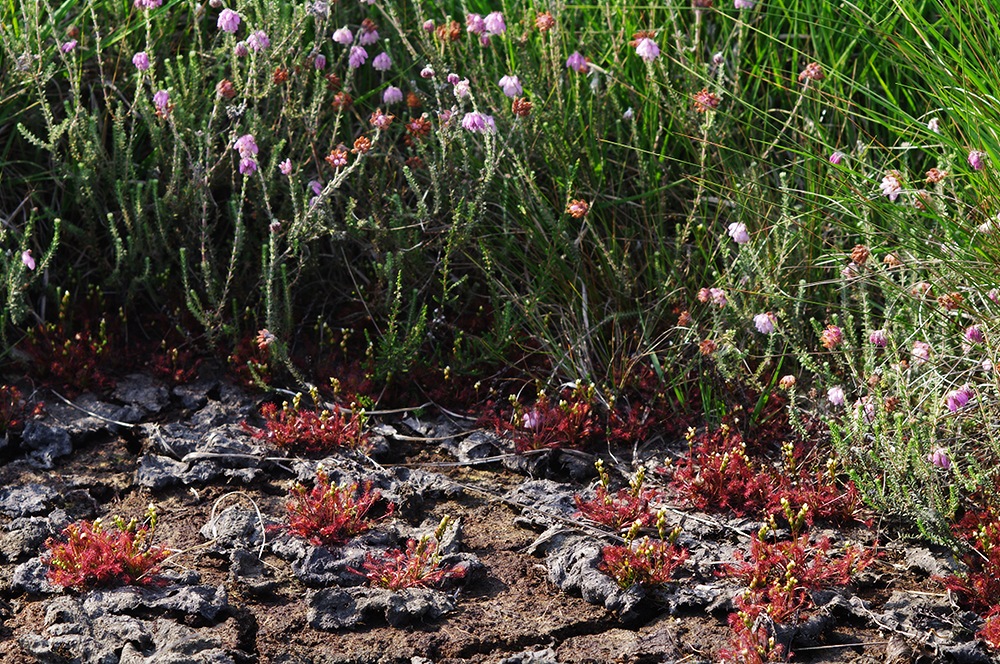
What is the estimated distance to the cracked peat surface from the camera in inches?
114

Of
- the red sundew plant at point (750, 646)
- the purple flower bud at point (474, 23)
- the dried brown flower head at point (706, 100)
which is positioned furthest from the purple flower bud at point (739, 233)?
the red sundew plant at point (750, 646)

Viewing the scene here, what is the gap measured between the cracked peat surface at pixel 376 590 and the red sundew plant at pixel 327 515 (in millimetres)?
47

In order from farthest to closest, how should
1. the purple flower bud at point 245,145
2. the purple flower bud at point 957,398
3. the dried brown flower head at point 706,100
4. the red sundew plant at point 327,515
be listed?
the purple flower bud at point 245,145 → the dried brown flower head at point 706,100 → the red sundew plant at point 327,515 → the purple flower bud at point 957,398

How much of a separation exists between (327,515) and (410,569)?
354mm

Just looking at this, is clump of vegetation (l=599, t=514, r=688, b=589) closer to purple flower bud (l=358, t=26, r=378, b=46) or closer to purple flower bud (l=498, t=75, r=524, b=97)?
purple flower bud (l=498, t=75, r=524, b=97)

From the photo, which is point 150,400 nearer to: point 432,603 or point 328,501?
point 328,501

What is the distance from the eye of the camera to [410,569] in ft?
10.2

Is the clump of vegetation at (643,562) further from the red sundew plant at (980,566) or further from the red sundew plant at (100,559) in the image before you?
the red sundew plant at (100,559)

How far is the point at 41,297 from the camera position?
14.2 feet

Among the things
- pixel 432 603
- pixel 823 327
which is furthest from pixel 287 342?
pixel 823 327

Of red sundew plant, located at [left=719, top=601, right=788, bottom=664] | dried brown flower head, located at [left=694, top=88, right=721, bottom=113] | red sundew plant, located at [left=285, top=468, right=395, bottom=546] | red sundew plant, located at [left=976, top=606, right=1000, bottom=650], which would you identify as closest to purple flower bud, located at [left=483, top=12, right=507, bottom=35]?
dried brown flower head, located at [left=694, top=88, right=721, bottom=113]

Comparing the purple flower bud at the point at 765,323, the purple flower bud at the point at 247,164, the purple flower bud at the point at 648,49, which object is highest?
the purple flower bud at the point at 648,49

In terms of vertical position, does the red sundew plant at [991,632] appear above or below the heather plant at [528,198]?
below

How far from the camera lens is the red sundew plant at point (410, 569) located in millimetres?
3102
